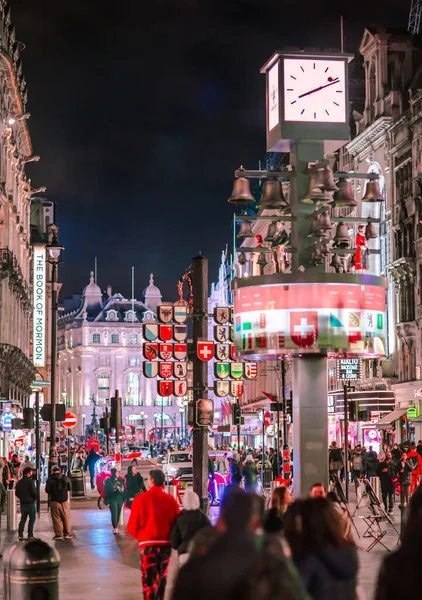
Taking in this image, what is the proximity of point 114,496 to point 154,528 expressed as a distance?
16.5m

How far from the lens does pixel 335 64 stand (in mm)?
20906

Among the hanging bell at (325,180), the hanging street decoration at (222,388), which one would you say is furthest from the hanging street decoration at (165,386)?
the hanging bell at (325,180)

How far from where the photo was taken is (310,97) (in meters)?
20.7

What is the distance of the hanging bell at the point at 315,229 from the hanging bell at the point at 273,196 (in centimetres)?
63

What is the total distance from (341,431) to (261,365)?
80.7ft

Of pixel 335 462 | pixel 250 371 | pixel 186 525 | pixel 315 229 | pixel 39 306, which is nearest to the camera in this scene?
pixel 186 525

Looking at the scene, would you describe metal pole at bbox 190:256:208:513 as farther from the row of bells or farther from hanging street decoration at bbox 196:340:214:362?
the row of bells

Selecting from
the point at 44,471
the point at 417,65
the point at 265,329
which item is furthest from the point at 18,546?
the point at 417,65

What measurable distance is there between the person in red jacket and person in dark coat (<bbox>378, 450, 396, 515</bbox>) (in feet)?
71.3

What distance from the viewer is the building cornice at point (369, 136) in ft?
202

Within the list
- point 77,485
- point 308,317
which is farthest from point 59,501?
point 77,485

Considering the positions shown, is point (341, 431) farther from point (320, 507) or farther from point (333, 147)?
point (320, 507)

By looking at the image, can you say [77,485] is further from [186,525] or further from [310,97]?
[186,525]

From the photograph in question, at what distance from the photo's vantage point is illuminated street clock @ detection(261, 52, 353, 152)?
2062 cm
